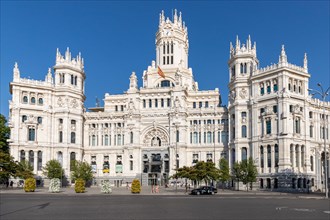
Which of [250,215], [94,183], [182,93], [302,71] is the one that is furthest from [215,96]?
[250,215]

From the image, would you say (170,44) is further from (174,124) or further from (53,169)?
(53,169)

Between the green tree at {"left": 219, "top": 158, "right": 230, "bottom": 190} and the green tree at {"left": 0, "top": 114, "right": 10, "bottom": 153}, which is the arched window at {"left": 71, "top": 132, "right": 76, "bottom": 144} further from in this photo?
the green tree at {"left": 219, "top": 158, "right": 230, "bottom": 190}

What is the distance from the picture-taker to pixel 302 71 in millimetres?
93125

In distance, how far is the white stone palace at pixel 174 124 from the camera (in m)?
90.7

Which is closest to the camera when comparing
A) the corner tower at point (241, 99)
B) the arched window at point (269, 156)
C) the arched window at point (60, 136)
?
the arched window at point (269, 156)

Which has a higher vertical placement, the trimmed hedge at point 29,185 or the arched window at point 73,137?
the arched window at point 73,137

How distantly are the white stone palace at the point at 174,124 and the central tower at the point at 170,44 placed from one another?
5.04 feet

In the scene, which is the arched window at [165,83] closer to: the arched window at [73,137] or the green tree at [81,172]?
the arched window at [73,137]

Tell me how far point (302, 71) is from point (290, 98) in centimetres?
748

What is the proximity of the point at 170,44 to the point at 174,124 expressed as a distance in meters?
28.9

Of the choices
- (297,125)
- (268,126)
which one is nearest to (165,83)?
(268,126)

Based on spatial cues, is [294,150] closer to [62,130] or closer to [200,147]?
[200,147]

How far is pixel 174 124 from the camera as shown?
359 ft

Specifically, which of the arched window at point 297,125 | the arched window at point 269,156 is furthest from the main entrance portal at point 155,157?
the arched window at point 297,125
